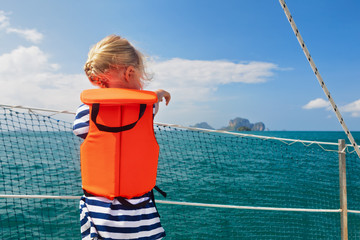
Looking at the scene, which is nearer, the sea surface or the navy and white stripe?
the navy and white stripe

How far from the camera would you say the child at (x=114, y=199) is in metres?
1.29

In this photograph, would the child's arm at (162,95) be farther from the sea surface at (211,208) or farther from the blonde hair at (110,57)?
the sea surface at (211,208)

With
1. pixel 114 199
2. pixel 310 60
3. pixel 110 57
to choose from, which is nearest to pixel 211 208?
pixel 310 60

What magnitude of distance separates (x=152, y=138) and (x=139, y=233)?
19.6 inches

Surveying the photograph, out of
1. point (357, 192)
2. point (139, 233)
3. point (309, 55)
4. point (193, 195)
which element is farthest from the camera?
point (357, 192)

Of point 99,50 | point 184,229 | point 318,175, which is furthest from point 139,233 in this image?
point 318,175

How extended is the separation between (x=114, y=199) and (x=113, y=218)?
9 cm

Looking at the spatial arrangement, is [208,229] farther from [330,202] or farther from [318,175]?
[318,175]

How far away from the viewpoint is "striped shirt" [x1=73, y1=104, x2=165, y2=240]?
4.22 feet

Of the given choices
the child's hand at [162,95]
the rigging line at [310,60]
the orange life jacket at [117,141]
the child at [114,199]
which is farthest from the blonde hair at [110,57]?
the rigging line at [310,60]

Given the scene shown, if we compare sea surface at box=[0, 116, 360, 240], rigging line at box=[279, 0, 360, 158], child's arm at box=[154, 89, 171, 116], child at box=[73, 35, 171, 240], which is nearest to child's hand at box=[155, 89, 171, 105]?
child's arm at box=[154, 89, 171, 116]

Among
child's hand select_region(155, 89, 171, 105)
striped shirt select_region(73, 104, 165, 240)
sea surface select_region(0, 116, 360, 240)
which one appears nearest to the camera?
striped shirt select_region(73, 104, 165, 240)

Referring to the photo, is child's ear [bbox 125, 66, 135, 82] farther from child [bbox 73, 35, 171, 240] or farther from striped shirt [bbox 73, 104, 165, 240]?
striped shirt [bbox 73, 104, 165, 240]

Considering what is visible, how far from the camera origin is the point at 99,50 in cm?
139
